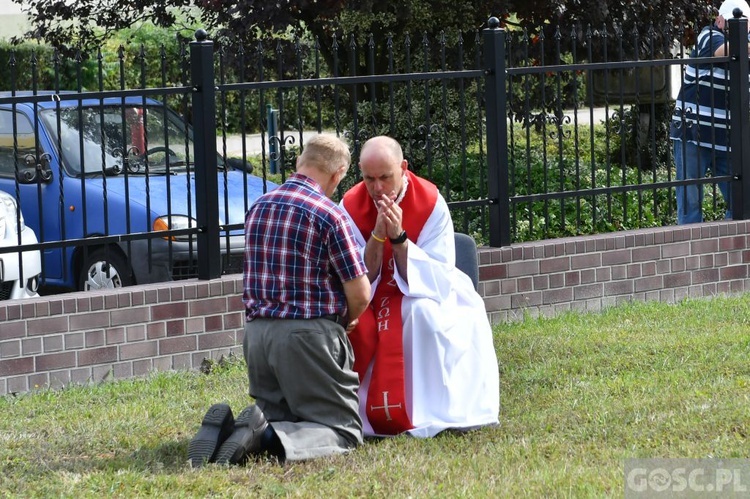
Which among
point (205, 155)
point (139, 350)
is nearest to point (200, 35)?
point (205, 155)

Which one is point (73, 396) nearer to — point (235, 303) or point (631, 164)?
point (235, 303)

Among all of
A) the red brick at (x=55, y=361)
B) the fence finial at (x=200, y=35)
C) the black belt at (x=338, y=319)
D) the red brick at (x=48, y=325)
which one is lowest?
the red brick at (x=55, y=361)

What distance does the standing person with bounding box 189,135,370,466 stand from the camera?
5328mm

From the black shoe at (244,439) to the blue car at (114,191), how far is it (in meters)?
2.24

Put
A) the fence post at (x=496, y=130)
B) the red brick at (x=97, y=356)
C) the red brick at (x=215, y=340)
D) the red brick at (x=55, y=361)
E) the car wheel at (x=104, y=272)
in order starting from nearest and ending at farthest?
the red brick at (x=55, y=361) < the red brick at (x=97, y=356) < the red brick at (x=215, y=340) < the car wheel at (x=104, y=272) < the fence post at (x=496, y=130)

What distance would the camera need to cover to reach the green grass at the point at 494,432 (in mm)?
4953

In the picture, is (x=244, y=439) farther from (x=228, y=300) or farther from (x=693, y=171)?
(x=693, y=171)

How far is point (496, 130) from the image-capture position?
8.34 m

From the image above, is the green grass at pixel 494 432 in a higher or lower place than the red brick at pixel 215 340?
lower

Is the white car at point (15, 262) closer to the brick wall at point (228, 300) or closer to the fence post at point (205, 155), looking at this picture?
the brick wall at point (228, 300)

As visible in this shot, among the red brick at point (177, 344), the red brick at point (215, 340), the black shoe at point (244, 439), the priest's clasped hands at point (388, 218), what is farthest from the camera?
the red brick at point (215, 340)

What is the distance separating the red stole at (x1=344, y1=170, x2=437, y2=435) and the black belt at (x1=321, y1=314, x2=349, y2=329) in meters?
0.27

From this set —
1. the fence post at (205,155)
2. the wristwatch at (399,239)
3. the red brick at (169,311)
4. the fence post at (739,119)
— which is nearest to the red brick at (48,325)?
the red brick at (169,311)

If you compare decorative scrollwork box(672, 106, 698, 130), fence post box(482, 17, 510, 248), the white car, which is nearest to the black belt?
the white car
